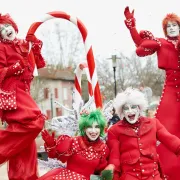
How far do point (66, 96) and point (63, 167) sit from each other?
43.2m

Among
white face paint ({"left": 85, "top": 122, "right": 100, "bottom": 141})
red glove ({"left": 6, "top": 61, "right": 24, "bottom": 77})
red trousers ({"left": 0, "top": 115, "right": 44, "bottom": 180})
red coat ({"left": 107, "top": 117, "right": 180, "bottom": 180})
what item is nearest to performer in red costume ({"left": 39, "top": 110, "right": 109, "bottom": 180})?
white face paint ({"left": 85, "top": 122, "right": 100, "bottom": 141})

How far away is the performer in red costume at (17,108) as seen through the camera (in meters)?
4.38

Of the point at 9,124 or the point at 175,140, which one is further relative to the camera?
the point at 9,124

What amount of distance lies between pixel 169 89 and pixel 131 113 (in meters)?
0.85

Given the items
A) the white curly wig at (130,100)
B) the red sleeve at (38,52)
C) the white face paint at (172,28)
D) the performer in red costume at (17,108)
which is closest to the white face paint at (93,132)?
the white curly wig at (130,100)

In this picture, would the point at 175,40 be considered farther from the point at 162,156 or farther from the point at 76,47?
the point at 76,47

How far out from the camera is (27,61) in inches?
180

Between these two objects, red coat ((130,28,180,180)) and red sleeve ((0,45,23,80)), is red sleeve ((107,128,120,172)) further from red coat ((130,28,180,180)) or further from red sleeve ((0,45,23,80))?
red sleeve ((0,45,23,80))

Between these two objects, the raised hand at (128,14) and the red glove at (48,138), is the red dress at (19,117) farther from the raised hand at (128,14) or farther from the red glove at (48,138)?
the raised hand at (128,14)

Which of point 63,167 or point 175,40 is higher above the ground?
point 175,40

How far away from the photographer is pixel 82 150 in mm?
4152

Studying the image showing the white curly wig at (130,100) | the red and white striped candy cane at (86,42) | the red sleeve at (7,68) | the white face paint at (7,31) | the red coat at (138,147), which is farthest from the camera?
the red and white striped candy cane at (86,42)

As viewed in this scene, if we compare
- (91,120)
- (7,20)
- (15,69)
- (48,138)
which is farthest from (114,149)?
(7,20)

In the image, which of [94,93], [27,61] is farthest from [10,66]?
[94,93]
